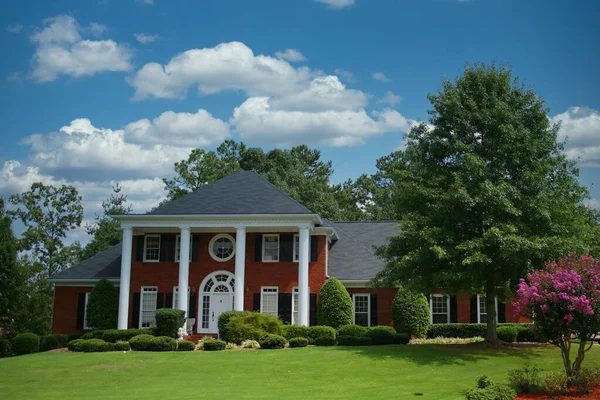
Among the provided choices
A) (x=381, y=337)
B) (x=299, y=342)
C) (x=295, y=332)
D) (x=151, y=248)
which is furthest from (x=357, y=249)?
(x=151, y=248)

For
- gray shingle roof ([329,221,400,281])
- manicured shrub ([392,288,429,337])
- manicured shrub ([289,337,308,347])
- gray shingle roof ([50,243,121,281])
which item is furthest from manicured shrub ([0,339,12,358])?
manicured shrub ([392,288,429,337])

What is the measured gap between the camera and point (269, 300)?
35.2 metres

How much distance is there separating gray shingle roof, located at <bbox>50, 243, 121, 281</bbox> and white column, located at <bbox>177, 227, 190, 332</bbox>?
17.7 feet

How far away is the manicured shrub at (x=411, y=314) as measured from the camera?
3266 centimetres

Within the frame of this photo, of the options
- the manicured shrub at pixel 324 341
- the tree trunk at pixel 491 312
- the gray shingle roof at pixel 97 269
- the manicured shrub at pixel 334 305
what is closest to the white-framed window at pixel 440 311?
the manicured shrub at pixel 334 305

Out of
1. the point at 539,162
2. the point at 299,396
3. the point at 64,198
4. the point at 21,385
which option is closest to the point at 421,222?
the point at 539,162

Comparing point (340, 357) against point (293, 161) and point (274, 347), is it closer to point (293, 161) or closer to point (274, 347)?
point (274, 347)

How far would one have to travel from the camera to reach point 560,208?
24656 mm

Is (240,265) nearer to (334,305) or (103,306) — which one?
(334,305)

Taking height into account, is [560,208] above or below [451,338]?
above

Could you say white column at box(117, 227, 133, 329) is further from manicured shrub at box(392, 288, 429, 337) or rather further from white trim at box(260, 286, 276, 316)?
manicured shrub at box(392, 288, 429, 337)

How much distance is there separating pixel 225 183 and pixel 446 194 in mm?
17175

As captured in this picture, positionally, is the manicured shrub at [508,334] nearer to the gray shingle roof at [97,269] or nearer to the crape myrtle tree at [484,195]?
the crape myrtle tree at [484,195]

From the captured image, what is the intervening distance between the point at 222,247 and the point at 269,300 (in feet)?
13.6
